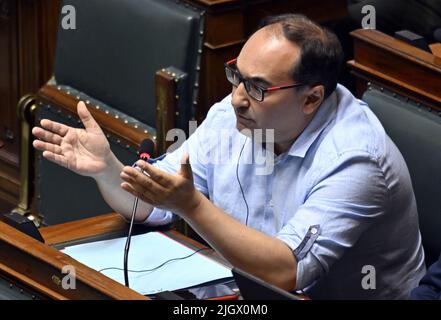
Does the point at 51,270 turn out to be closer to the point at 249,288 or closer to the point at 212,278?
the point at 249,288

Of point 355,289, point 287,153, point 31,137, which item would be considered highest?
point 287,153

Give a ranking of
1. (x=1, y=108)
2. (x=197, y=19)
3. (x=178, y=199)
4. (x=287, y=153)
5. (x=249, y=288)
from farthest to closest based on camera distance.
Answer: (x=1, y=108), (x=197, y=19), (x=287, y=153), (x=178, y=199), (x=249, y=288)

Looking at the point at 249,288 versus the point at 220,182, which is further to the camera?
the point at 220,182

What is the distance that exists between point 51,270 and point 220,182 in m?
0.48

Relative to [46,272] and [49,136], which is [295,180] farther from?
[46,272]

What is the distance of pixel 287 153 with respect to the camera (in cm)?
150

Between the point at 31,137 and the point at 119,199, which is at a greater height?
the point at 119,199

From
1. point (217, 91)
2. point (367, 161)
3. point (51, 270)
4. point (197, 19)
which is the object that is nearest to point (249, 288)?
point (51, 270)

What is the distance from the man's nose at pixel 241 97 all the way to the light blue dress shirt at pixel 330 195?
90 millimetres

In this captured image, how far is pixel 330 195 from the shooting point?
1.42 metres

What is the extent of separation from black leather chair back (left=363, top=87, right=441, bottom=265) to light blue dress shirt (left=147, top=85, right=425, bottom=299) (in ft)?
0.19

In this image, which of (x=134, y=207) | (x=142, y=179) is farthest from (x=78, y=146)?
(x=142, y=179)

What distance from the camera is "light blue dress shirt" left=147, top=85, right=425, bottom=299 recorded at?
1413mm

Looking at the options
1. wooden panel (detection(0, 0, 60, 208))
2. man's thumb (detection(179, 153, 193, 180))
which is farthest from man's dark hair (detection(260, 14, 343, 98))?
wooden panel (detection(0, 0, 60, 208))
